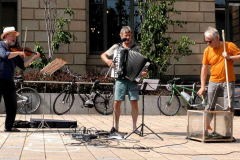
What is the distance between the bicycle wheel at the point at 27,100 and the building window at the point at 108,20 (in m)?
5.61

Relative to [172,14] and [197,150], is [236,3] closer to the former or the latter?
[172,14]

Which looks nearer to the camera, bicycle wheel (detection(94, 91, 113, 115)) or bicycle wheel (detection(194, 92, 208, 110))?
bicycle wheel (detection(94, 91, 113, 115))

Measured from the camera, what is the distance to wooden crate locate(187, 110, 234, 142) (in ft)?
29.6

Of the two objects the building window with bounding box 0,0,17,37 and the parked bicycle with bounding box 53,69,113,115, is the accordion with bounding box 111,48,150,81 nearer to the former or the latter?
the parked bicycle with bounding box 53,69,113,115

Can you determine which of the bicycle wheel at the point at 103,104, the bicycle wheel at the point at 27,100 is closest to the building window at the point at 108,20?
the bicycle wheel at the point at 103,104

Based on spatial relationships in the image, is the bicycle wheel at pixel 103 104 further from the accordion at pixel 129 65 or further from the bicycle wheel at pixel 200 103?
the accordion at pixel 129 65

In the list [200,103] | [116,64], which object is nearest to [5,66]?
[116,64]

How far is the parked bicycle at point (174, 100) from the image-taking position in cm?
1627

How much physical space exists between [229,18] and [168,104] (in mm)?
7979

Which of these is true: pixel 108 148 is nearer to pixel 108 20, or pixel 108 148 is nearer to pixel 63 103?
pixel 63 103

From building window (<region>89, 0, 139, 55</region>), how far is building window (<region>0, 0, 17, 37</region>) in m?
3.10

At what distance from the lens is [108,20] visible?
69.8 feet

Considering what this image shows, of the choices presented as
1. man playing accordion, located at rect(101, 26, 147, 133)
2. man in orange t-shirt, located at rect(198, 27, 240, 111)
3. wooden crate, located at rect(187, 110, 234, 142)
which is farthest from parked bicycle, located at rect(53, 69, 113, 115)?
wooden crate, located at rect(187, 110, 234, 142)

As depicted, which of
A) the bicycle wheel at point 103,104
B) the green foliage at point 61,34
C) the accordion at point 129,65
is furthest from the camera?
the green foliage at point 61,34
